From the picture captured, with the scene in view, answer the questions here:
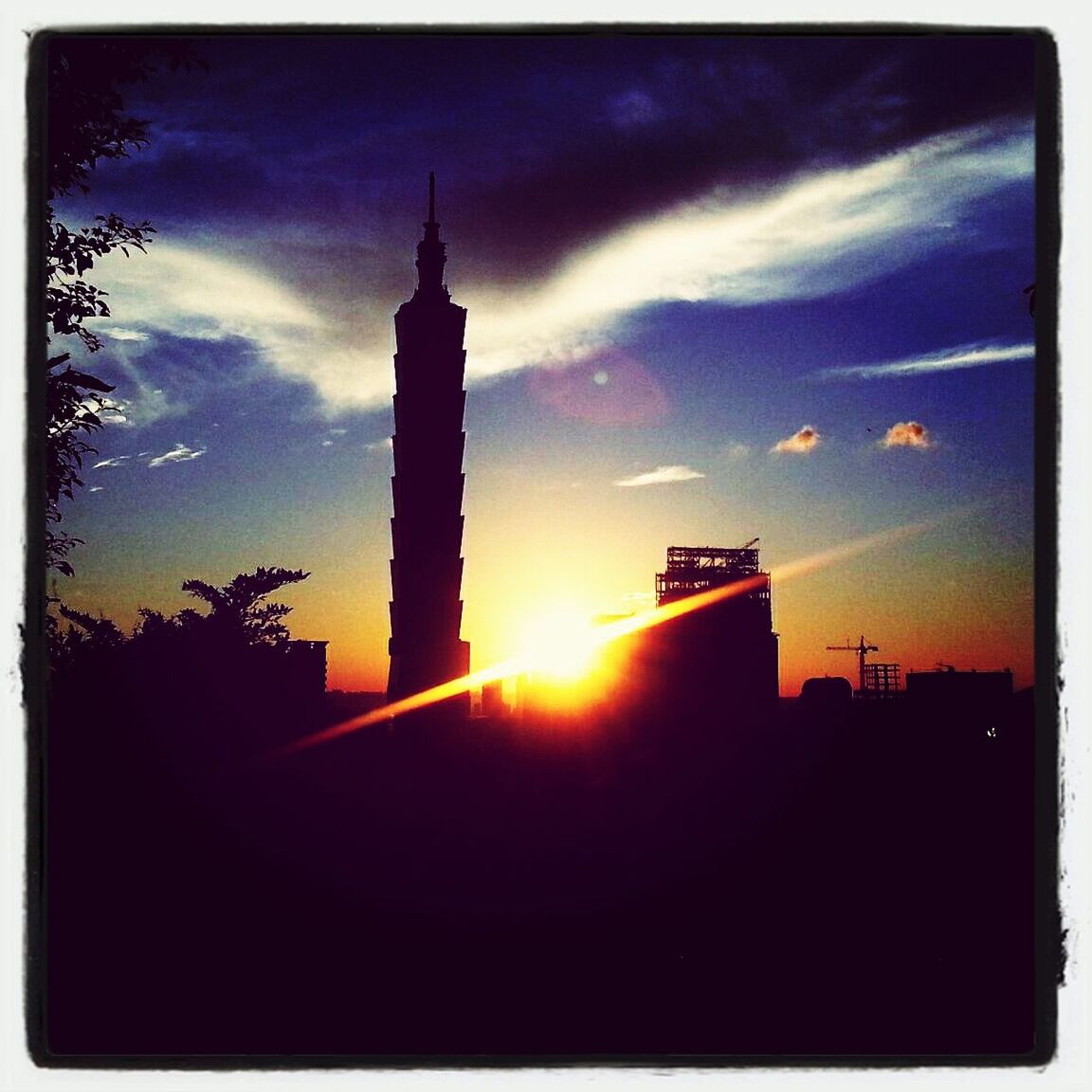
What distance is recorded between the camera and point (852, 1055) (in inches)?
149

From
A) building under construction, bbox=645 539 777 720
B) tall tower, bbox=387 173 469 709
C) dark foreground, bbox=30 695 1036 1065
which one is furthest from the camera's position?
tall tower, bbox=387 173 469 709

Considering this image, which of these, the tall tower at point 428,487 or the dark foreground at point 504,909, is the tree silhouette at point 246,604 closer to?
the dark foreground at point 504,909

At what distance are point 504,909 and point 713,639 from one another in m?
54.3

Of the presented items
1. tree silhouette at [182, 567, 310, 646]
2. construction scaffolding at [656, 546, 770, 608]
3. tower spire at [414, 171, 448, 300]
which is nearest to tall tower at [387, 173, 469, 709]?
tower spire at [414, 171, 448, 300]

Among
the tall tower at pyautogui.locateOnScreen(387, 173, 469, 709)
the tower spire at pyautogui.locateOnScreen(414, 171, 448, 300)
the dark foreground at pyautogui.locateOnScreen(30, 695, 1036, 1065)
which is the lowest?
the dark foreground at pyautogui.locateOnScreen(30, 695, 1036, 1065)

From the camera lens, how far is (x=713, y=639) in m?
69.9

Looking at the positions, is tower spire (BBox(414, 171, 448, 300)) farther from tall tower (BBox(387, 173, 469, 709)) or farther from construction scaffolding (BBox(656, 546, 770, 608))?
construction scaffolding (BBox(656, 546, 770, 608))

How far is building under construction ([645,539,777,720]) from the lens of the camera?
69375mm

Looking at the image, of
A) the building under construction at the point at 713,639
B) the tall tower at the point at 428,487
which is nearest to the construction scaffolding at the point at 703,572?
the building under construction at the point at 713,639

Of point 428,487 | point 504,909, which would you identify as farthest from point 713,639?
point 504,909

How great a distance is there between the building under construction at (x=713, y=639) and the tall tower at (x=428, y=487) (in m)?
23.3

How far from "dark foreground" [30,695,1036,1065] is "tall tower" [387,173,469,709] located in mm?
51076

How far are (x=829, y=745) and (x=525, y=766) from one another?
554 inches

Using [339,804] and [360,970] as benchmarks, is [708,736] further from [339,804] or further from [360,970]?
[360,970]
